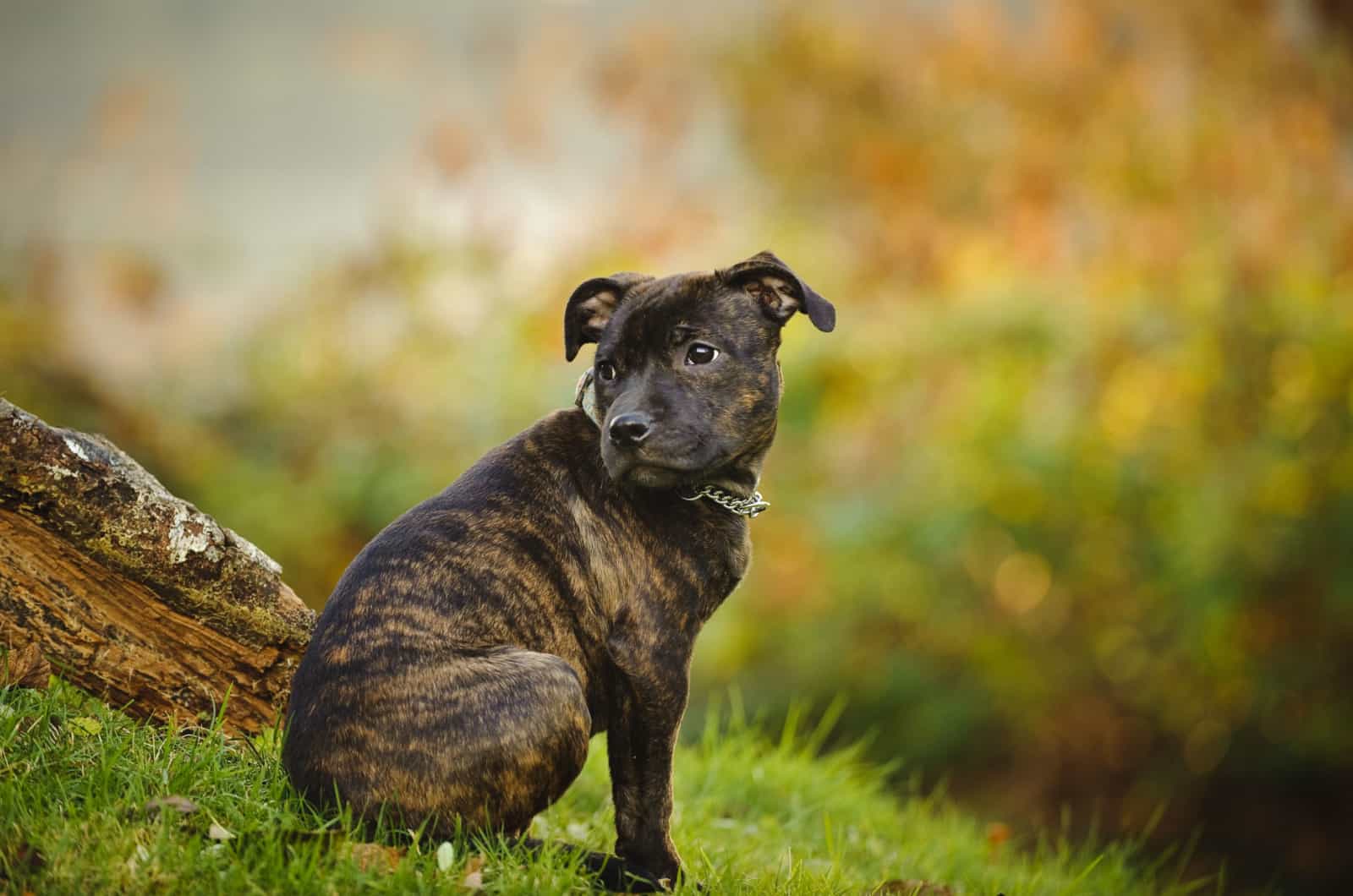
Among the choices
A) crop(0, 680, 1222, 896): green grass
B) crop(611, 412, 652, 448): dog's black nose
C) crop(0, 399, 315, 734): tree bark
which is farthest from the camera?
crop(0, 399, 315, 734): tree bark

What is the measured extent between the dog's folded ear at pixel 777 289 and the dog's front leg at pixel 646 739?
1.33 m

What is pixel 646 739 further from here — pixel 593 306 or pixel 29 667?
pixel 29 667

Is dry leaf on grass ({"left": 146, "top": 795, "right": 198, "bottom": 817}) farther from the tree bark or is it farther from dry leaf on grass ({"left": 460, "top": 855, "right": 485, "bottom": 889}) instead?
dry leaf on grass ({"left": 460, "top": 855, "right": 485, "bottom": 889})

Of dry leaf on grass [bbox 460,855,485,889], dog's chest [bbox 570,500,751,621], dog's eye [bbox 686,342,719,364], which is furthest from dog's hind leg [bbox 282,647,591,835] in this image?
dog's eye [bbox 686,342,719,364]

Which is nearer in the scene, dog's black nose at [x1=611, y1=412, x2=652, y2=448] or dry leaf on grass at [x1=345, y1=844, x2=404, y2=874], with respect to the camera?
dry leaf on grass at [x1=345, y1=844, x2=404, y2=874]

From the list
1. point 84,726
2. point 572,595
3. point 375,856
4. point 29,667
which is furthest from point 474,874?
point 29,667

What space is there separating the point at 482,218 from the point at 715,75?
3362mm

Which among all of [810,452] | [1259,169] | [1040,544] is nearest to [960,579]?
[1040,544]

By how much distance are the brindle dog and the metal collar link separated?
0.01 m

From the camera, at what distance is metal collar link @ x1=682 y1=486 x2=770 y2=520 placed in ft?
14.3

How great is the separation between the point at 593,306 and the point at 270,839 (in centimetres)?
238

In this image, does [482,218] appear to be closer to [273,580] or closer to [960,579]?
[960,579]

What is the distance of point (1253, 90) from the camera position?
38.5ft

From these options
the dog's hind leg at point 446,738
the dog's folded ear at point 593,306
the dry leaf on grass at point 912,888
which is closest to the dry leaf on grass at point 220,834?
the dog's hind leg at point 446,738
